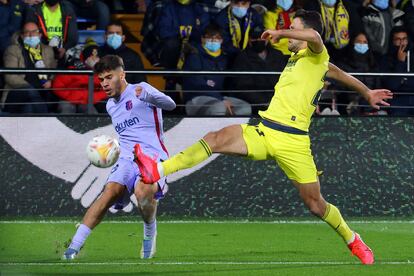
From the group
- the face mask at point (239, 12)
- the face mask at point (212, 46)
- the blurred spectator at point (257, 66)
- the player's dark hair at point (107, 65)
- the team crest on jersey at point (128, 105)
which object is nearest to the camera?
the player's dark hair at point (107, 65)

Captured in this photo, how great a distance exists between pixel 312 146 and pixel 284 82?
16.0 feet

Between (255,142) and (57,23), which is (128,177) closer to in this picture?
(255,142)

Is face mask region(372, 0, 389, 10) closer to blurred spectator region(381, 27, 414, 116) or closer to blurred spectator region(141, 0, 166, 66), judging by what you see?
blurred spectator region(381, 27, 414, 116)

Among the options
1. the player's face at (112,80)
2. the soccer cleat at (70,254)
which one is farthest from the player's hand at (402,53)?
the soccer cleat at (70,254)

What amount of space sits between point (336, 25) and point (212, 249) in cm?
661

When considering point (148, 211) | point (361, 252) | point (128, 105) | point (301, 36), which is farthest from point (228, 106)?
point (301, 36)

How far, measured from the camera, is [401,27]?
737 inches

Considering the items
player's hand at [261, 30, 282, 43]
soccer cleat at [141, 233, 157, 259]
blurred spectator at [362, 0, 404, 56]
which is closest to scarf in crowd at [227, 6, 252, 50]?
blurred spectator at [362, 0, 404, 56]

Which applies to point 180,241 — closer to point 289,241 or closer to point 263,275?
point 289,241

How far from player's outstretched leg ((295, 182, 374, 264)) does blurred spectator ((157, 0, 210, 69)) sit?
6.51 meters

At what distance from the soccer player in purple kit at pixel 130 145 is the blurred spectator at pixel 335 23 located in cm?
664

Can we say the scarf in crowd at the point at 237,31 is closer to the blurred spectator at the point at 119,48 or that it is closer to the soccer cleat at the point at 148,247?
the blurred spectator at the point at 119,48

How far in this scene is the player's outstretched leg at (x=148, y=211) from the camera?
1168cm

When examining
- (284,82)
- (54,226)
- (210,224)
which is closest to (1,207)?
(54,226)
